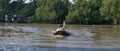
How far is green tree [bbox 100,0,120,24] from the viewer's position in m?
104

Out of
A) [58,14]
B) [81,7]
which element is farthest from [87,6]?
[58,14]

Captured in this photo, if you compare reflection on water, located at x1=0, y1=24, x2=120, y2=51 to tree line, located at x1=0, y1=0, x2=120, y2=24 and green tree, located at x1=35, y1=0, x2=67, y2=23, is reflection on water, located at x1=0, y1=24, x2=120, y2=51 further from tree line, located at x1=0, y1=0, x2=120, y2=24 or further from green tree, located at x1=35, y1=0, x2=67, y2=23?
green tree, located at x1=35, y1=0, x2=67, y2=23

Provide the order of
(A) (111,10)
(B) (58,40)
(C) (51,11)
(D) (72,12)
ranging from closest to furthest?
(B) (58,40), (A) (111,10), (D) (72,12), (C) (51,11)

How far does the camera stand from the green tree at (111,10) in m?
104

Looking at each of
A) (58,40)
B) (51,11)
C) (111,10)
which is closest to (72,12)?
(51,11)

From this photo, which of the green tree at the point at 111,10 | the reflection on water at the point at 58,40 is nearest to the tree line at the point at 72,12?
the green tree at the point at 111,10

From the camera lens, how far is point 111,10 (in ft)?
341

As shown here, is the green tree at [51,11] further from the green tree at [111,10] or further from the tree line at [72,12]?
the green tree at [111,10]

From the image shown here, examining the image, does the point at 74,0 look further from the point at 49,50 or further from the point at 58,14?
the point at 49,50

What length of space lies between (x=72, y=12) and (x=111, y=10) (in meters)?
13.9

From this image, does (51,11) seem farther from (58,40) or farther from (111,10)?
(58,40)

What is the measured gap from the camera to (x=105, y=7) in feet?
348

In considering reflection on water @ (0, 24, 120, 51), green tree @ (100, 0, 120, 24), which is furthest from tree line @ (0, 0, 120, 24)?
reflection on water @ (0, 24, 120, 51)

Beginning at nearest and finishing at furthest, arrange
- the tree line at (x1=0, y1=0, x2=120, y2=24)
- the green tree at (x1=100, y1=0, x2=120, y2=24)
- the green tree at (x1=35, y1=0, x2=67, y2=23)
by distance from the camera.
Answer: the green tree at (x1=100, y1=0, x2=120, y2=24), the tree line at (x1=0, y1=0, x2=120, y2=24), the green tree at (x1=35, y1=0, x2=67, y2=23)
